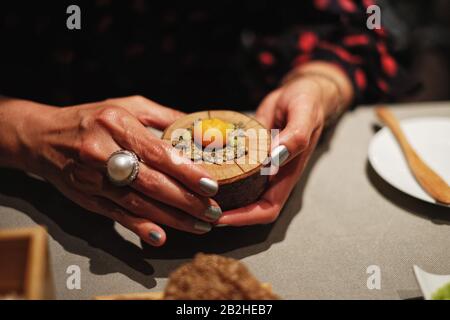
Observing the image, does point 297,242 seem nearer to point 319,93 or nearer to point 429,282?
point 429,282

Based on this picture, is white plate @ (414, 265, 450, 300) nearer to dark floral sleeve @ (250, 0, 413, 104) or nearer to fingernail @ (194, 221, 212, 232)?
fingernail @ (194, 221, 212, 232)

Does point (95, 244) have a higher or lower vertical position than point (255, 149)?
lower

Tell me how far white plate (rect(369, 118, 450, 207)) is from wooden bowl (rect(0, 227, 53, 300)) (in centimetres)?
71

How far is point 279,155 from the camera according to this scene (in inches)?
34.5

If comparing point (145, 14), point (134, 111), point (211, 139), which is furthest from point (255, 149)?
point (145, 14)

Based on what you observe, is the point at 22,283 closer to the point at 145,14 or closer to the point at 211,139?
the point at 211,139

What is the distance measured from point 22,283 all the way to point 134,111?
1.33ft

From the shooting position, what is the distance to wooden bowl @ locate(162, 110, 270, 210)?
2.72 feet

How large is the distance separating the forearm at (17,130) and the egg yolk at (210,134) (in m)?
0.35

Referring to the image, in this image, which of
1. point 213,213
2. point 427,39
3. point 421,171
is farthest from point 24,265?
point 427,39

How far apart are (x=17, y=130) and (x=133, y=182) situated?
0.34m

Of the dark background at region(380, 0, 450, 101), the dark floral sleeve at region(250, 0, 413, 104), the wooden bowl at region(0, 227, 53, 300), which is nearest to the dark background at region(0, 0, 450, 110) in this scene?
the dark floral sleeve at region(250, 0, 413, 104)

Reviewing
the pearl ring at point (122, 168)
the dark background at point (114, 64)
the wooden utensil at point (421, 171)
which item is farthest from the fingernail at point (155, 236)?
the dark background at point (114, 64)

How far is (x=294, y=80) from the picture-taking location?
1193 mm
